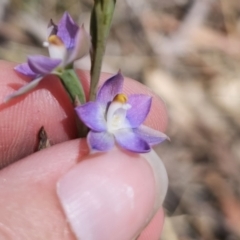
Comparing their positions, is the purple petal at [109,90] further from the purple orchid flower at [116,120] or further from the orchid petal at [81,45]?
the orchid petal at [81,45]

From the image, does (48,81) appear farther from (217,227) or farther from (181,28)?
(181,28)

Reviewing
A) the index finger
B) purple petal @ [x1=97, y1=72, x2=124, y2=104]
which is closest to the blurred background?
the index finger

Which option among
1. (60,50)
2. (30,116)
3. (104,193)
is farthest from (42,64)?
(30,116)

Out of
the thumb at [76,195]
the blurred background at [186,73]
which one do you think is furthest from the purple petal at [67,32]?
the blurred background at [186,73]

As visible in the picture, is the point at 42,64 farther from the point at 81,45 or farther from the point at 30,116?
the point at 30,116

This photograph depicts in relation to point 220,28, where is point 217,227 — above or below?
below

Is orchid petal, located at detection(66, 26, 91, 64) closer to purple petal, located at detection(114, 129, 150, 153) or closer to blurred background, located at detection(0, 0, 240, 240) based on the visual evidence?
purple petal, located at detection(114, 129, 150, 153)

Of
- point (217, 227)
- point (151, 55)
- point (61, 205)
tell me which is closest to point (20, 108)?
point (61, 205)
